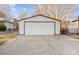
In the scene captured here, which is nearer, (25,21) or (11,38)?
(11,38)

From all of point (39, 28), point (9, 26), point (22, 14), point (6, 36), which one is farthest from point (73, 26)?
point (6, 36)

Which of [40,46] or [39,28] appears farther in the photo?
[39,28]

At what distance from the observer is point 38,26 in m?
10.7

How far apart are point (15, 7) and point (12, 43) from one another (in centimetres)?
156

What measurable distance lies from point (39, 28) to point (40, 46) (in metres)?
1.63

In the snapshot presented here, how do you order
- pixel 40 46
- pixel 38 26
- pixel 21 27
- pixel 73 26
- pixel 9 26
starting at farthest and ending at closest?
pixel 38 26 → pixel 21 27 → pixel 73 26 → pixel 9 26 → pixel 40 46

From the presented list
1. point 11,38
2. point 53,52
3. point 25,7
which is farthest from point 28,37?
point 53,52

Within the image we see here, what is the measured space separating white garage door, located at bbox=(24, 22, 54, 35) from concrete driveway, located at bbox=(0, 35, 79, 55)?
0.32 meters

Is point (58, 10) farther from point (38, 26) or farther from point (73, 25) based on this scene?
point (38, 26)
